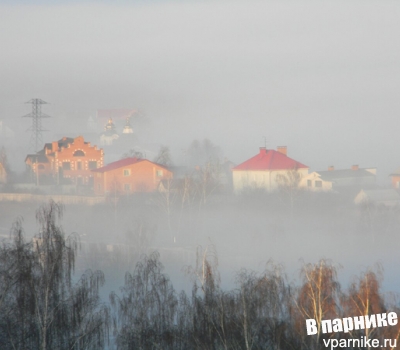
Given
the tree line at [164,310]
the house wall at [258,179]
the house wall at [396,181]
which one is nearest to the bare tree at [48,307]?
the tree line at [164,310]

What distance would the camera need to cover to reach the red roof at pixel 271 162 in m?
29.6

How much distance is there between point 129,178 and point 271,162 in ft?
18.6

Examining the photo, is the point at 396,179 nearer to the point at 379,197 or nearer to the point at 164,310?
the point at 379,197

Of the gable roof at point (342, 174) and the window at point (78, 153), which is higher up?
the window at point (78, 153)

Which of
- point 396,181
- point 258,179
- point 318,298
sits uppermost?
point 258,179

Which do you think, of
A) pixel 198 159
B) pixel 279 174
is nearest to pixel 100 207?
pixel 279 174

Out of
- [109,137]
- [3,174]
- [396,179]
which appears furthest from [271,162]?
[109,137]

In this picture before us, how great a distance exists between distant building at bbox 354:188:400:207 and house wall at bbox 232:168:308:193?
308 cm

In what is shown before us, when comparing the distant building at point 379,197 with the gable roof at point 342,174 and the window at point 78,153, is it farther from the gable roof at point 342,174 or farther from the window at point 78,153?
the window at point 78,153

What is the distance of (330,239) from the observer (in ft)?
75.9

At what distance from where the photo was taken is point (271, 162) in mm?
29922

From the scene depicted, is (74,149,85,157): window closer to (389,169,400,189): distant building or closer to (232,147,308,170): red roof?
(232,147,308,170): red roof

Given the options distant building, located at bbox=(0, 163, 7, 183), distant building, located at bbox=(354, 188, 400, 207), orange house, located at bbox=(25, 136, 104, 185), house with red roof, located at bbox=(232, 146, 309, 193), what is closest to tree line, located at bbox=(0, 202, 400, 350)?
distant building, located at bbox=(354, 188, 400, 207)

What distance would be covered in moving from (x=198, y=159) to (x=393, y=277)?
91.5 feet
